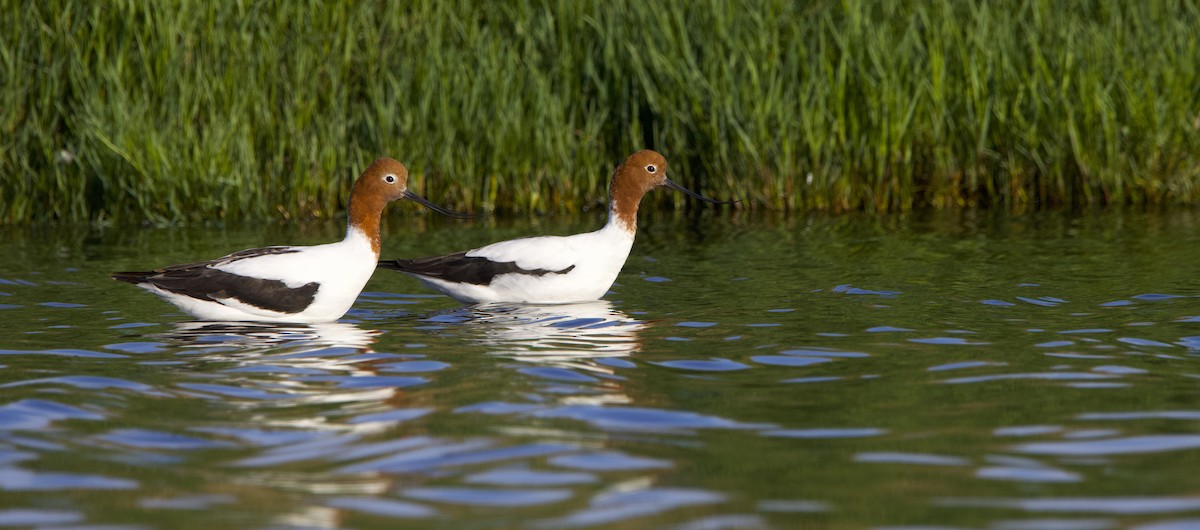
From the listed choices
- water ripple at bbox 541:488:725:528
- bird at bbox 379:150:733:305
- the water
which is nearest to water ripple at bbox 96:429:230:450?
the water

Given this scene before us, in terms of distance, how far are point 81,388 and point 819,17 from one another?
9.23 metres

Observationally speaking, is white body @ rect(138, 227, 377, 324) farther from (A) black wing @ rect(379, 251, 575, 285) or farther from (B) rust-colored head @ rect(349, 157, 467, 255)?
(A) black wing @ rect(379, 251, 575, 285)

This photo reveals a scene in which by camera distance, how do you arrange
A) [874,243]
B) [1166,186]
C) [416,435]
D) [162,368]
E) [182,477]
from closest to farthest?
[182,477], [416,435], [162,368], [874,243], [1166,186]

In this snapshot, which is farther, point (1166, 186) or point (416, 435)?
point (1166, 186)

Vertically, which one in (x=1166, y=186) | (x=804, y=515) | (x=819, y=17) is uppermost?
(x=819, y=17)

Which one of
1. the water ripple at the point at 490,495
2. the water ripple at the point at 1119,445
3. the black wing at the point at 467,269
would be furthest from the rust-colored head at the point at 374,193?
the water ripple at the point at 1119,445

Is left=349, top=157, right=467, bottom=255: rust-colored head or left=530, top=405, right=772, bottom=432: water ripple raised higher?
left=349, top=157, right=467, bottom=255: rust-colored head

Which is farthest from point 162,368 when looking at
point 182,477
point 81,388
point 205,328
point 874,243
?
point 874,243

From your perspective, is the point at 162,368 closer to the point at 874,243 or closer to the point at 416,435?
the point at 416,435

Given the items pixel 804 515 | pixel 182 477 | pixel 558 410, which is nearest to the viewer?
pixel 804 515

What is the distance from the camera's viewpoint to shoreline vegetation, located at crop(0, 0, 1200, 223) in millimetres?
13508

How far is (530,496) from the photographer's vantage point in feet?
15.7

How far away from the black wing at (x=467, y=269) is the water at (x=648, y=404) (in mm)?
245

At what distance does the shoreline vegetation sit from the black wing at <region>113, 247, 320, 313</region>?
4.78 meters
